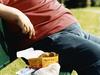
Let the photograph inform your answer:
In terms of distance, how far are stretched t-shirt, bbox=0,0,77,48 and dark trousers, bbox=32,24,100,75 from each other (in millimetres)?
64

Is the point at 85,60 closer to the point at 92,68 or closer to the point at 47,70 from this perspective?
→ the point at 92,68

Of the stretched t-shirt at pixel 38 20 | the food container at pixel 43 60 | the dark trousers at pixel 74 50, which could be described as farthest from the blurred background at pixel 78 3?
the food container at pixel 43 60

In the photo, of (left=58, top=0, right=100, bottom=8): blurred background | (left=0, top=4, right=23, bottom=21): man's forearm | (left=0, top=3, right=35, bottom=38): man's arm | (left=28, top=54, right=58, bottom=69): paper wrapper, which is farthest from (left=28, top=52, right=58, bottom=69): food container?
(left=58, top=0, right=100, bottom=8): blurred background

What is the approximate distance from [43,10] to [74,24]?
12.8 inches

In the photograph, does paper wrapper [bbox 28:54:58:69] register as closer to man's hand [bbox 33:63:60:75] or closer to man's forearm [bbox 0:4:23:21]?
man's hand [bbox 33:63:60:75]

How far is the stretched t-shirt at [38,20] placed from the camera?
14.0 ft

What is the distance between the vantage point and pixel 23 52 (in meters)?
3.99

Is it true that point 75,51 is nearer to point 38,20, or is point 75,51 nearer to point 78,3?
point 38,20

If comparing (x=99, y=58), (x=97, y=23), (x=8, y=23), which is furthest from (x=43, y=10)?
(x=97, y=23)

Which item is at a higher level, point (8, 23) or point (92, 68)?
point (8, 23)

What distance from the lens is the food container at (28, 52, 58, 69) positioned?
152 inches

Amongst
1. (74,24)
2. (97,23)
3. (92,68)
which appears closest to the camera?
(92,68)

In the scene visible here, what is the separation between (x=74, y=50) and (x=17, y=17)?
0.59m

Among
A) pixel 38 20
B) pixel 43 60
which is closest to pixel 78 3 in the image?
pixel 38 20
